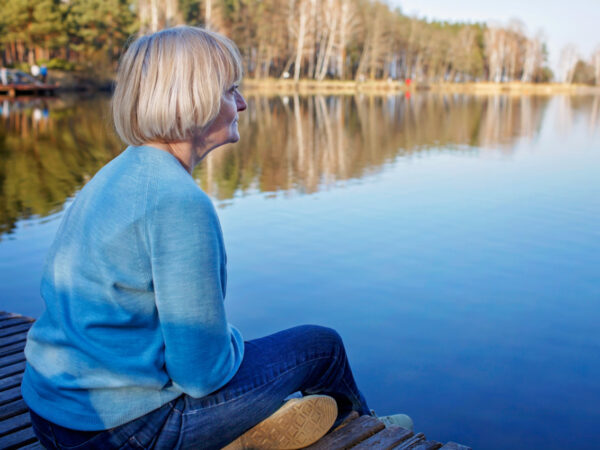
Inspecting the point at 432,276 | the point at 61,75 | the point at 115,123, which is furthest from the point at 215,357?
the point at 61,75

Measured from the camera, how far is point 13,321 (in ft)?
11.3

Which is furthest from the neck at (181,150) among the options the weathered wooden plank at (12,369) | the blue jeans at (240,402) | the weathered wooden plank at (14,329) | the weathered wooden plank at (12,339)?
the weathered wooden plank at (14,329)

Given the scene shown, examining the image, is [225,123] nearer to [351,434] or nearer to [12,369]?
[351,434]

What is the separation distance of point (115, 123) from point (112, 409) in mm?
675

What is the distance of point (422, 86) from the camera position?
66062mm

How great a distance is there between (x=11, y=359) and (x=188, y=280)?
78.1 inches

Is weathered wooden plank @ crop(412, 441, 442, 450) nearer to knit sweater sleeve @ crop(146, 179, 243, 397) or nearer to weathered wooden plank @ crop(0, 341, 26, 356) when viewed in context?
knit sweater sleeve @ crop(146, 179, 243, 397)

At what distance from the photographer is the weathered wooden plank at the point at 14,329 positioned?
3264mm

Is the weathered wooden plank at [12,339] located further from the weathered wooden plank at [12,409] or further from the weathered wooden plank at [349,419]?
the weathered wooden plank at [349,419]

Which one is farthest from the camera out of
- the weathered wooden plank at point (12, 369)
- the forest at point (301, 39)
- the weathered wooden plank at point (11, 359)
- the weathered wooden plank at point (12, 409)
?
the forest at point (301, 39)

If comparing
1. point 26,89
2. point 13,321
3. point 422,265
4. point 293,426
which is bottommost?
point 422,265

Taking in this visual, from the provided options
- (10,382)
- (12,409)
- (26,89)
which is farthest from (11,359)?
(26,89)

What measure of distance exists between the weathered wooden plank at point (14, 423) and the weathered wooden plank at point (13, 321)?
3.83 feet

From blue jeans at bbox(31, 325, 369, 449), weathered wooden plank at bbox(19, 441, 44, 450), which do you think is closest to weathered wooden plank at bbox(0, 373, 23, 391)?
weathered wooden plank at bbox(19, 441, 44, 450)
